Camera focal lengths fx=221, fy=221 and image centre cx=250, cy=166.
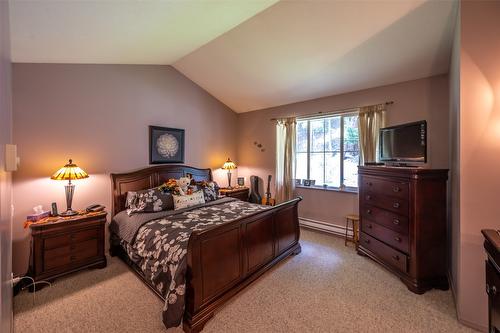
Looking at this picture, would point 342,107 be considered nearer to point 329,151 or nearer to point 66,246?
point 329,151

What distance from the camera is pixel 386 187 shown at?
267 centimetres

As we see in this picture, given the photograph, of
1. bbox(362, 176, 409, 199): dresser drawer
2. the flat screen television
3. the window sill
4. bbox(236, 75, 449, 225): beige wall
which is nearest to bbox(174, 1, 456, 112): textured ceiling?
bbox(236, 75, 449, 225): beige wall

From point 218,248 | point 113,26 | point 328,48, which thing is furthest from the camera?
point 328,48

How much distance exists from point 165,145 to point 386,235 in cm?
364

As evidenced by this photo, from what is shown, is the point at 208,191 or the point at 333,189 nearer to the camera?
the point at 208,191

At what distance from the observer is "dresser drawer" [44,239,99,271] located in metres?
2.48

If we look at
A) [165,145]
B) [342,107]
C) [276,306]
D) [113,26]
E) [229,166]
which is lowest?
[276,306]

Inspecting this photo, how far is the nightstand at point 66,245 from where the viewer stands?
94.8 inches

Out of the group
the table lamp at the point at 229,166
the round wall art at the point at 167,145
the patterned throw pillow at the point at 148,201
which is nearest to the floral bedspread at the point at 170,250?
the patterned throw pillow at the point at 148,201

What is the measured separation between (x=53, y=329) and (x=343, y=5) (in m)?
4.02

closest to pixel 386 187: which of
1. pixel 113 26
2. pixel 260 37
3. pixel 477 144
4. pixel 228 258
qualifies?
pixel 477 144

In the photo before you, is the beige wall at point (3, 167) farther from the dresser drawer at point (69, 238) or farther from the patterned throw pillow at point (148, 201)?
the patterned throw pillow at point (148, 201)

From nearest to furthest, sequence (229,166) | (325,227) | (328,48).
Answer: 1. (328,48)
2. (325,227)
3. (229,166)

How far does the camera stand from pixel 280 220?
292 centimetres
